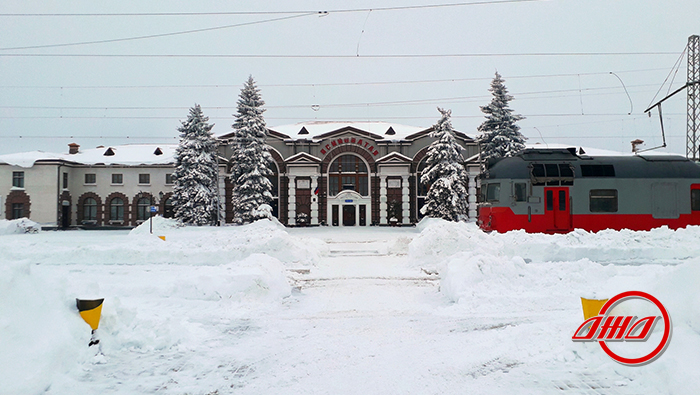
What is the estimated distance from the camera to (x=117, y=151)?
1948 inches

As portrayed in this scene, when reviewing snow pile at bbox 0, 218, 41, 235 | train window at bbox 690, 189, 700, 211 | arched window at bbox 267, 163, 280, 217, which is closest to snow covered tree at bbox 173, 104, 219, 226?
arched window at bbox 267, 163, 280, 217

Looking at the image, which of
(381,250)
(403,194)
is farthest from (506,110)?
(381,250)

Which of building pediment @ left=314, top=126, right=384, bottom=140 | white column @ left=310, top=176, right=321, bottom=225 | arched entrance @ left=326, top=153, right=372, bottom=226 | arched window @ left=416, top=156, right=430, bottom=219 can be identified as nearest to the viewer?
white column @ left=310, top=176, right=321, bottom=225

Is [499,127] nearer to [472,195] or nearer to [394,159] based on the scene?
[472,195]

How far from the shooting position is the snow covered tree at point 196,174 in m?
38.2

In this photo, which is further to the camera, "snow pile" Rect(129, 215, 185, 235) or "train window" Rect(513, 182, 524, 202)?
"snow pile" Rect(129, 215, 185, 235)

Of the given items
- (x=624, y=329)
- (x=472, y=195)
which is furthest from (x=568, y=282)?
(x=472, y=195)

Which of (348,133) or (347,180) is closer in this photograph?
(348,133)

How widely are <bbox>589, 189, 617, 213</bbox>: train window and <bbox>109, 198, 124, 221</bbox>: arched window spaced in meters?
45.5

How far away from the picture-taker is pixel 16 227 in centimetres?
3256

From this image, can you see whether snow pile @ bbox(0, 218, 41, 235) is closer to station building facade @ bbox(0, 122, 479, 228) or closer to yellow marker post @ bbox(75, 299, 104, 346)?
station building facade @ bbox(0, 122, 479, 228)

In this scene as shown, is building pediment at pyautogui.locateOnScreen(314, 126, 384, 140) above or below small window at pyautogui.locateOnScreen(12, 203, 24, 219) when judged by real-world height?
above

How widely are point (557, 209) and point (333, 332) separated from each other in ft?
52.1

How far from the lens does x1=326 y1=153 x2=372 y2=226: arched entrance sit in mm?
43031
